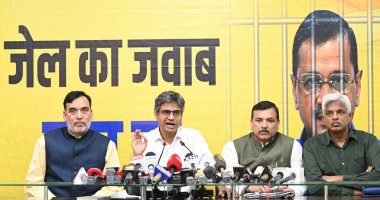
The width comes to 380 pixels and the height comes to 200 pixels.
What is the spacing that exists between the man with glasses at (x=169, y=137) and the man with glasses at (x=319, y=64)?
0.86 m

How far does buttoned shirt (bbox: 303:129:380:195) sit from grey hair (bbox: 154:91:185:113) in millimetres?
975

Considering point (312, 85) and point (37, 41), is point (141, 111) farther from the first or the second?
point (312, 85)

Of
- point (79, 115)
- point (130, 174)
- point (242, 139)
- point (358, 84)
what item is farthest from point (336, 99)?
point (130, 174)

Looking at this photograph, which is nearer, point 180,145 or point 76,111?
point 76,111

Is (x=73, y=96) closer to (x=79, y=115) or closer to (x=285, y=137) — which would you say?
(x=79, y=115)

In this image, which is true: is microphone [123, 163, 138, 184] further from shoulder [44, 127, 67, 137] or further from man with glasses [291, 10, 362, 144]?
man with glasses [291, 10, 362, 144]

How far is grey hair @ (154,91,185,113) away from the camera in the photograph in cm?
565

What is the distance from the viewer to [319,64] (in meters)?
5.91

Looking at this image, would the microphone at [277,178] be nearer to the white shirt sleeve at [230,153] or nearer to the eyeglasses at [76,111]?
the white shirt sleeve at [230,153]

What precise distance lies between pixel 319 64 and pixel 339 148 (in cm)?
75

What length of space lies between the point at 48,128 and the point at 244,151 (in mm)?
1571

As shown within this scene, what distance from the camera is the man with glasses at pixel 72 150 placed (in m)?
5.53

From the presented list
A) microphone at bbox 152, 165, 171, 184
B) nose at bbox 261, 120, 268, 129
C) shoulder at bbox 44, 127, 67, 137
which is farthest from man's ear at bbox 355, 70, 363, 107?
microphone at bbox 152, 165, 171, 184

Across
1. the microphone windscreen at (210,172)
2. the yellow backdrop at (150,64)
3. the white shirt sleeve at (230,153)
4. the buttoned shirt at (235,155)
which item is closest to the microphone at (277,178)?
the microphone windscreen at (210,172)
